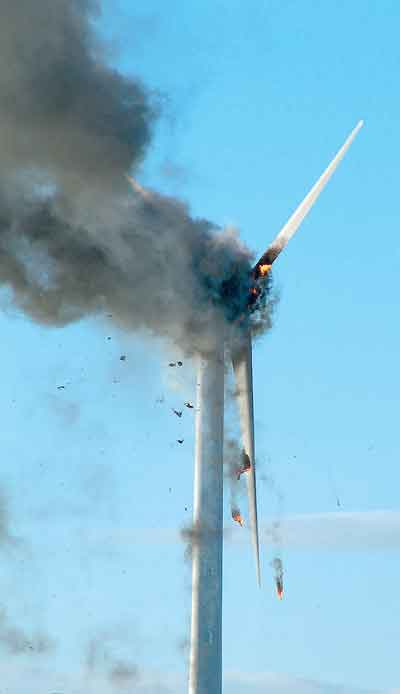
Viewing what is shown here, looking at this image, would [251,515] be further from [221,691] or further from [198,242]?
[198,242]

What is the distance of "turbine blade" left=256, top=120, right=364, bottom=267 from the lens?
133625mm

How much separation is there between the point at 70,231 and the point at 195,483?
873 inches

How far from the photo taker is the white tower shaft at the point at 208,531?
12825 cm

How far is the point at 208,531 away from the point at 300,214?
26.5 meters

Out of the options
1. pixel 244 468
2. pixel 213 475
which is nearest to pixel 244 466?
pixel 244 468

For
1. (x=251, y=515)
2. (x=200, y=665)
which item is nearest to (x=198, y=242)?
(x=251, y=515)

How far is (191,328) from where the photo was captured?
134 meters

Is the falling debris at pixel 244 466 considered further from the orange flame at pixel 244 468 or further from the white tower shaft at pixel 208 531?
the white tower shaft at pixel 208 531

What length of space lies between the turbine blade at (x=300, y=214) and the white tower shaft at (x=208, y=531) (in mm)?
8142

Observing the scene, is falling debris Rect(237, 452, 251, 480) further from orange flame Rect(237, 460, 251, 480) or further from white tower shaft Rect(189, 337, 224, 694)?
white tower shaft Rect(189, 337, 224, 694)

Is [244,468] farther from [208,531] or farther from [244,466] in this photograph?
[208,531]

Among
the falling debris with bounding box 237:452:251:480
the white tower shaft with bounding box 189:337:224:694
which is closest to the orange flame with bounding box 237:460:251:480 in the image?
the falling debris with bounding box 237:452:251:480

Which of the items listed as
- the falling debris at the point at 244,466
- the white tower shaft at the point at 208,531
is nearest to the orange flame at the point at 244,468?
the falling debris at the point at 244,466

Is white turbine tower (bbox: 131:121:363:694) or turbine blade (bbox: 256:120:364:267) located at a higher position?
turbine blade (bbox: 256:120:364:267)
